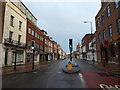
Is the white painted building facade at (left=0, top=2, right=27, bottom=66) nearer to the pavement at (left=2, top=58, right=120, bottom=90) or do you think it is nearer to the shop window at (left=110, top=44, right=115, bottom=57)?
the pavement at (left=2, top=58, right=120, bottom=90)

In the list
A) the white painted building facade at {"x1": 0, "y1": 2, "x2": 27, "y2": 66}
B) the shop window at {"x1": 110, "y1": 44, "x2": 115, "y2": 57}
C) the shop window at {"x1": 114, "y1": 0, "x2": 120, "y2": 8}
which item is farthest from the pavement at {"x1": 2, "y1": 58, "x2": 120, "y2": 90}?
the shop window at {"x1": 114, "y1": 0, "x2": 120, "y2": 8}

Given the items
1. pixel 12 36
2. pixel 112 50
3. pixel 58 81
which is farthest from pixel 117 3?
pixel 12 36

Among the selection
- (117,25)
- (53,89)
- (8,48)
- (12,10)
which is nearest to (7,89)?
(53,89)

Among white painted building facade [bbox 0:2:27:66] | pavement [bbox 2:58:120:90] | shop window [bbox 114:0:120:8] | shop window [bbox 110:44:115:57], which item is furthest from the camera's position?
shop window [bbox 110:44:115:57]

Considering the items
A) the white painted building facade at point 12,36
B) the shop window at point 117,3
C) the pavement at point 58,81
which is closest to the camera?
the pavement at point 58,81

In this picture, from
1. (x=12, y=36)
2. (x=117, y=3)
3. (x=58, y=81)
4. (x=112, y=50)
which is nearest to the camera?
(x=58, y=81)

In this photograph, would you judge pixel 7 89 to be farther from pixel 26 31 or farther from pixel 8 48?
pixel 26 31

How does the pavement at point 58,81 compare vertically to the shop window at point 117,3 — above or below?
below

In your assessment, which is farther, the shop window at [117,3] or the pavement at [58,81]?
the shop window at [117,3]

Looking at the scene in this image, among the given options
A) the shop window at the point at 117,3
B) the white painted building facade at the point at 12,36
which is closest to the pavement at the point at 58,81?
the white painted building facade at the point at 12,36

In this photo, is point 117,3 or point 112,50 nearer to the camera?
point 117,3

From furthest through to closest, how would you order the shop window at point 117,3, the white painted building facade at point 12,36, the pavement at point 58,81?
the shop window at point 117,3, the white painted building facade at point 12,36, the pavement at point 58,81

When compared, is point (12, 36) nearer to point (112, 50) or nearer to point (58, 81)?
point (58, 81)

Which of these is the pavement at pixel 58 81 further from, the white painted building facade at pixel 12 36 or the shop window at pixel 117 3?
the shop window at pixel 117 3
